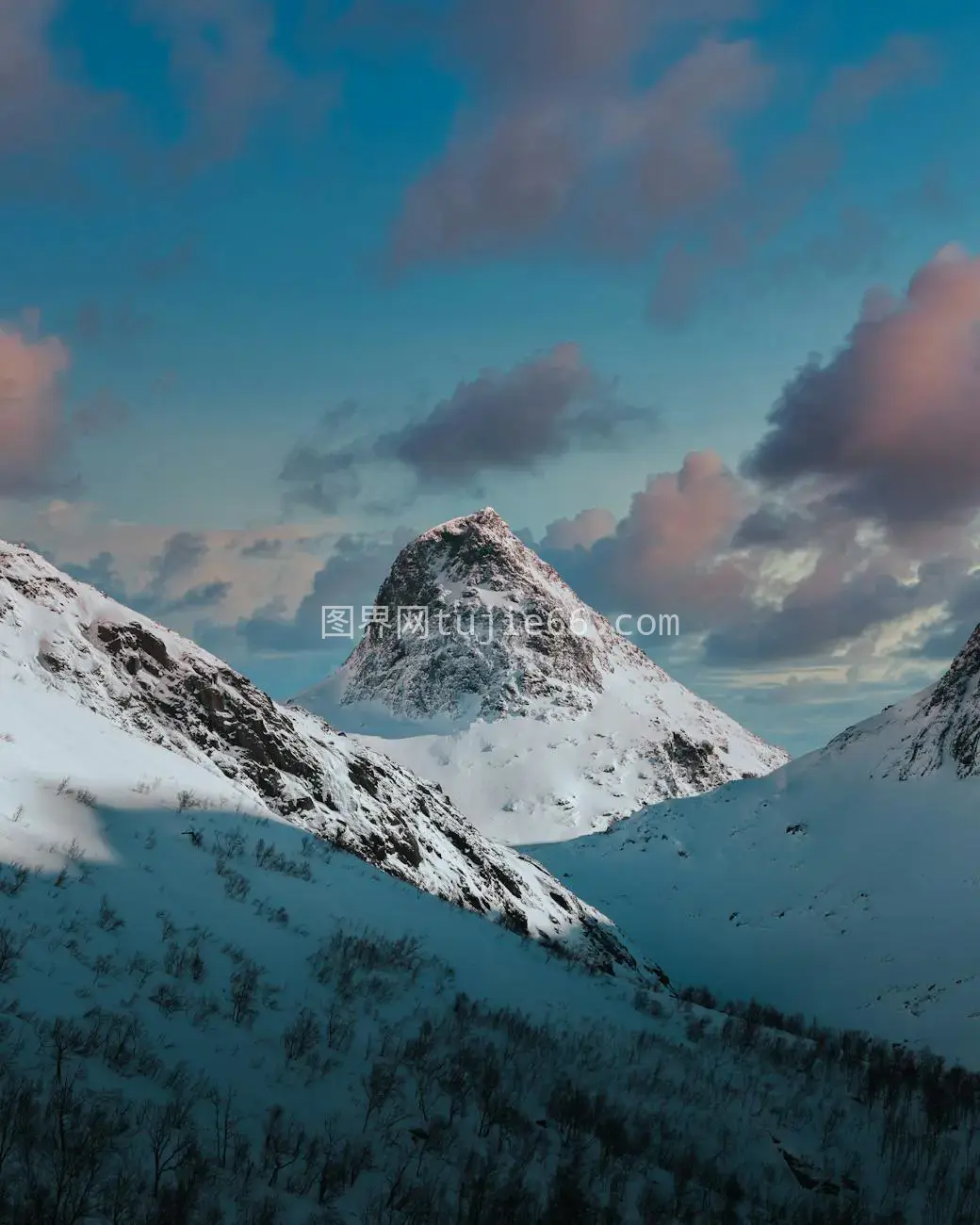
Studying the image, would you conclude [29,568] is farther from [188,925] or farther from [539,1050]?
[539,1050]

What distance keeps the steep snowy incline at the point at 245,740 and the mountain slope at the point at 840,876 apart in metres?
12.3

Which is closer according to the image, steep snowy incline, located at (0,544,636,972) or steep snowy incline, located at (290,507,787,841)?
steep snowy incline, located at (0,544,636,972)

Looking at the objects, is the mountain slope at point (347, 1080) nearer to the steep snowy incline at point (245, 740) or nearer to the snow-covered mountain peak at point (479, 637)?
the steep snowy incline at point (245, 740)

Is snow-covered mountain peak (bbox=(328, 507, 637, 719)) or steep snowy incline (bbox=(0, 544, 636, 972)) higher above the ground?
snow-covered mountain peak (bbox=(328, 507, 637, 719))

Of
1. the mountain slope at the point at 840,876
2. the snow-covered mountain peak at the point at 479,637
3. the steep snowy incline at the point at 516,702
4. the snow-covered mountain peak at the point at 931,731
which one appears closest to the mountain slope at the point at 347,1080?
the mountain slope at the point at 840,876

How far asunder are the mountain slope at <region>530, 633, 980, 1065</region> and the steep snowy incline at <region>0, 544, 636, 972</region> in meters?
12.3

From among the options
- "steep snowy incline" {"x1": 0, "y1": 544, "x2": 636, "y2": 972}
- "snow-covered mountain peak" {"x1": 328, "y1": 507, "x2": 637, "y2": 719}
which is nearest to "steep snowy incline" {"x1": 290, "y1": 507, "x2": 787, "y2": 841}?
"snow-covered mountain peak" {"x1": 328, "y1": 507, "x2": 637, "y2": 719}

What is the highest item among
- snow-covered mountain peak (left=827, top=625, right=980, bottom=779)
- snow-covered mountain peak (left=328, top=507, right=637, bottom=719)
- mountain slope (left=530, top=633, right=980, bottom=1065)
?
snow-covered mountain peak (left=328, top=507, right=637, bottom=719)

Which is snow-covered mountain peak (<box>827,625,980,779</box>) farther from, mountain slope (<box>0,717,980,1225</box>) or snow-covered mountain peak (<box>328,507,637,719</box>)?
snow-covered mountain peak (<box>328,507,637,719</box>)

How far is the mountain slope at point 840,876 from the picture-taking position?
38.8m

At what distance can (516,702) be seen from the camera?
129500 mm

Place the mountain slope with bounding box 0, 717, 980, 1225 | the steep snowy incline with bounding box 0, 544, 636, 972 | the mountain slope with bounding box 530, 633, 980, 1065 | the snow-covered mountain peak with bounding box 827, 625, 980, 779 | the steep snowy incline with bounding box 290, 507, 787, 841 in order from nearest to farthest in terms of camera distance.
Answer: the mountain slope with bounding box 0, 717, 980, 1225
the steep snowy incline with bounding box 0, 544, 636, 972
the mountain slope with bounding box 530, 633, 980, 1065
the snow-covered mountain peak with bounding box 827, 625, 980, 779
the steep snowy incline with bounding box 290, 507, 787, 841

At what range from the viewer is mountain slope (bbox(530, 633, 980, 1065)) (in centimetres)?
3881

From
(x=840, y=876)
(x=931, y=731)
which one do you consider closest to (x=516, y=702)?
(x=931, y=731)
